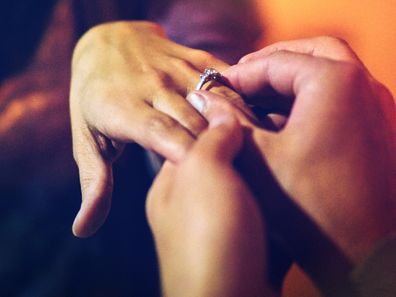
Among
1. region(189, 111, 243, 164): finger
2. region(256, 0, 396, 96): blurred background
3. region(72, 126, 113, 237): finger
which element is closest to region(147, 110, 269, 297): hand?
region(189, 111, 243, 164): finger

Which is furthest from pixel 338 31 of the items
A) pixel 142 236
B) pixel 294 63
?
pixel 142 236

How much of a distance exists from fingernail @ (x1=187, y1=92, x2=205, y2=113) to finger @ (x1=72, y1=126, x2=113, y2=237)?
0.47 feet

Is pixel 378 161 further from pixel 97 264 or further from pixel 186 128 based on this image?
pixel 97 264

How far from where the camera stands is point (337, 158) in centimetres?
42

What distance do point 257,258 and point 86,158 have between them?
0.30 metres

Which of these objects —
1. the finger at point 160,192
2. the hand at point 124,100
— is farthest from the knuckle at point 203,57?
the finger at point 160,192

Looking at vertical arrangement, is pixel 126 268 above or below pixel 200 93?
below

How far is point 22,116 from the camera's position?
658mm

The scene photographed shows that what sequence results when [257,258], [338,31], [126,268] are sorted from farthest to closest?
1. [338,31]
2. [126,268]
3. [257,258]

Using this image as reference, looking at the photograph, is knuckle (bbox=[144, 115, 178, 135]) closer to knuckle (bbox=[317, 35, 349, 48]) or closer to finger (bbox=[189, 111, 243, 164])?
finger (bbox=[189, 111, 243, 164])

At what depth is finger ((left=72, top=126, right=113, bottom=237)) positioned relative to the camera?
0.52 metres

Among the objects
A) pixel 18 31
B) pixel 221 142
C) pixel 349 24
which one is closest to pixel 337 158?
pixel 221 142

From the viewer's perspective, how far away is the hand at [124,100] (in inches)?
19.8

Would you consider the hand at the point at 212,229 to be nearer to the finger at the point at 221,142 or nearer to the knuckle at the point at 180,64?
the finger at the point at 221,142
